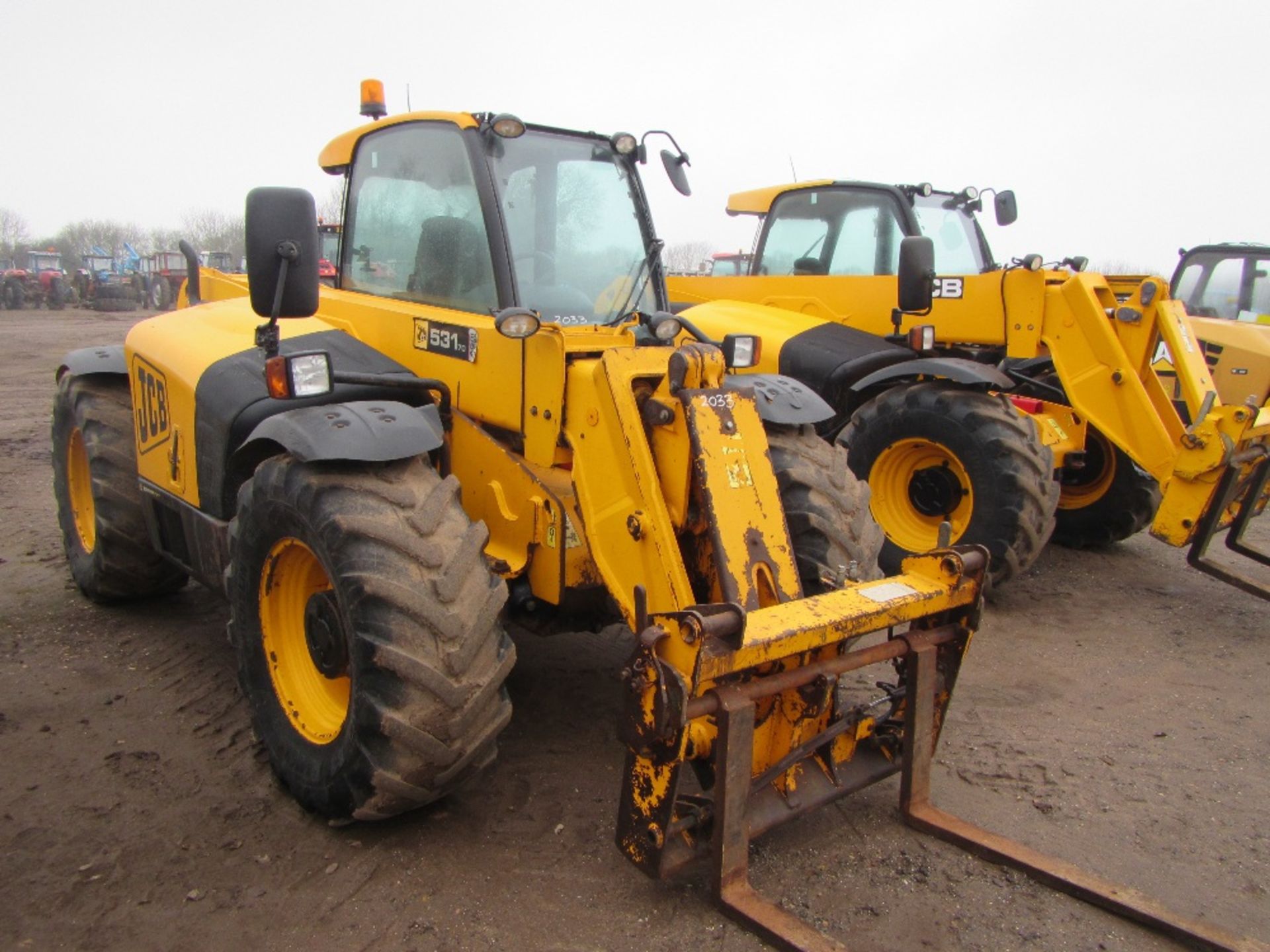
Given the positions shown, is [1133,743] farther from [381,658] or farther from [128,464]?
[128,464]

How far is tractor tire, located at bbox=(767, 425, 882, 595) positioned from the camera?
11.6 ft

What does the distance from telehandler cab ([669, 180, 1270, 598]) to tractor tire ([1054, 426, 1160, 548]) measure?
0.01 metres

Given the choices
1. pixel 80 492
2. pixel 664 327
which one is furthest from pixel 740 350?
pixel 80 492

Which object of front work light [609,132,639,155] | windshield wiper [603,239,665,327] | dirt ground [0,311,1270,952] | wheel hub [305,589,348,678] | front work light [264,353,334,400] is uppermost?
front work light [609,132,639,155]

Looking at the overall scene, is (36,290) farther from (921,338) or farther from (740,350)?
(740,350)

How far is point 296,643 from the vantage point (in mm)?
3543

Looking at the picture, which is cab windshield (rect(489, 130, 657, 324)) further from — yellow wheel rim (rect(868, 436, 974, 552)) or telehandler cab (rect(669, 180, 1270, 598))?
yellow wheel rim (rect(868, 436, 974, 552))

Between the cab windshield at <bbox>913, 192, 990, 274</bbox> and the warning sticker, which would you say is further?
the cab windshield at <bbox>913, 192, 990, 274</bbox>

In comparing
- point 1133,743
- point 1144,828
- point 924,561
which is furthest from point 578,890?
point 1133,743

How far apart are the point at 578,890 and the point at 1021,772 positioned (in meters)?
1.89

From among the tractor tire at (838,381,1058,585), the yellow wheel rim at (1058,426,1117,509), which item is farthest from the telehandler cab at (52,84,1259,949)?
the yellow wheel rim at (1058,426,1117,509)

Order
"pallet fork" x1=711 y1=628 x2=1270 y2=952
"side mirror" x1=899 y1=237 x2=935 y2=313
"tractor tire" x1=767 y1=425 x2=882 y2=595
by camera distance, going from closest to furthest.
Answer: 1. "pallet fork" x1=711 y1=628 x2=1270 y2=952
2. "tractor tire" x1=767 y1=425 x2=882 y2=595
3. "side mirror" x1=899 y1=237 x2=935 y2=313

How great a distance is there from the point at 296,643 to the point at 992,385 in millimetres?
4209

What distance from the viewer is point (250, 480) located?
343 cm
